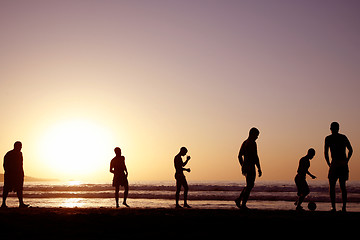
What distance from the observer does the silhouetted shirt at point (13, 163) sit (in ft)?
49.0

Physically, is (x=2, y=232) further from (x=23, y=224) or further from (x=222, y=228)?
(x=222, y=228)

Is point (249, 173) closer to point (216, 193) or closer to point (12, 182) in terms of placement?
point (12, 182)

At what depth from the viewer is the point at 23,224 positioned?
28.6ft

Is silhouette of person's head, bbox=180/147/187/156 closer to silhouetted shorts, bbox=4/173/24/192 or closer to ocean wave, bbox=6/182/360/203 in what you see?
silhouetted shorts, bbox=4/173/24/192

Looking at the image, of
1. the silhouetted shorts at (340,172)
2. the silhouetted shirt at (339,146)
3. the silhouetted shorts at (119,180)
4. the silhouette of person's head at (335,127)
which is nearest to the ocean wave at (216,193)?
the silhouetted shorts at (119,180)

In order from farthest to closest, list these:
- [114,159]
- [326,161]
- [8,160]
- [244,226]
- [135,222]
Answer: [114,159]
[8,160]
[326,161]
[135,222]
[244,226]

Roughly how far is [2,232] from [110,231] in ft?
6.20

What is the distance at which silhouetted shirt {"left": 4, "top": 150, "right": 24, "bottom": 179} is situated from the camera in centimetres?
1493

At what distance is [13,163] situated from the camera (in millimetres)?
14938

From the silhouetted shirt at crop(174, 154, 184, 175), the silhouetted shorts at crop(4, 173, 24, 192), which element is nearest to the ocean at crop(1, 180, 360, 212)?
the silhouetted shirt at crop(174, 154, 184, 175)

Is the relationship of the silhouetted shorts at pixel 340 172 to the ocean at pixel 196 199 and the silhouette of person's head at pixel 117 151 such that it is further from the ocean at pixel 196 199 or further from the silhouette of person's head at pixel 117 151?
the silhouette of person's head at pixel 117 151

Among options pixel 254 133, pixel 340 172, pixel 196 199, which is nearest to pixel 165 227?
pixel 254 133

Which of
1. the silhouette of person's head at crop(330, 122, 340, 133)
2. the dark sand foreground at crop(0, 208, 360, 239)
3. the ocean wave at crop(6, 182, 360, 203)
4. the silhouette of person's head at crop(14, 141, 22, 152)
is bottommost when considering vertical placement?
the ocean wave at crop(6, 182, 360, 203)

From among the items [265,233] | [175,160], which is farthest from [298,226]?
[175,160]
